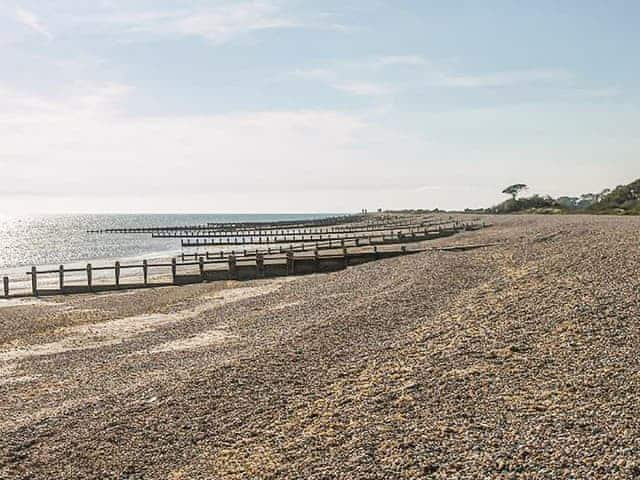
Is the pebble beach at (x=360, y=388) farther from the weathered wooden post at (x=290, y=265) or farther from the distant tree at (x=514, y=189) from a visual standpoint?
the distant tree at (x=514, y=189)

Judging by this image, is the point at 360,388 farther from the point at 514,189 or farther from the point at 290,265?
the point at 514,189

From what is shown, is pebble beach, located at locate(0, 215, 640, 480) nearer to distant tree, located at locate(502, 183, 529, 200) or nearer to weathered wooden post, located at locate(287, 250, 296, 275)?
weathered wooden post, located at locate(287, 250, 296, 275)

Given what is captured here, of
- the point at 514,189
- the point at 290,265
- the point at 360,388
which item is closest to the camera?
the point at 360,388

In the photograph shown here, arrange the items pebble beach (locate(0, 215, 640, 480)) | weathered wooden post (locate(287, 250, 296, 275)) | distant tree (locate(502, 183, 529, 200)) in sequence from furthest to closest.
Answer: distant tree (locate(502, 183, 529, 200)) < weathered wooden post (locate(287, 250, 296, 275)) < pebble beach (locate(0, 215, 640, 480))

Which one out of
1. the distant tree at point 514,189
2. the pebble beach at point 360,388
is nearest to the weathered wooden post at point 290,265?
the pebble beach at point 360,388

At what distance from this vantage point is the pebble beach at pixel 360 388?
7.52 meters

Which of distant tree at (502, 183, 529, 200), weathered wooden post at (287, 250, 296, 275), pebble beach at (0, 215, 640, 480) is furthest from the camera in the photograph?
distant tree at (502, 183, 529, 200)

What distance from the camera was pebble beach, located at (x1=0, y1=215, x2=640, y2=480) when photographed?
7523 mm

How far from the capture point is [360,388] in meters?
10.1

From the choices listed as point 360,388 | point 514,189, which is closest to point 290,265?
point 360,388

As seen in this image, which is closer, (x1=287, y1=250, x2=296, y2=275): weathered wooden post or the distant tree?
(x1=287, y1=250, x2=296, y2=275): weathered wooden post

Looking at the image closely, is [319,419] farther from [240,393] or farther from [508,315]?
[508,315]

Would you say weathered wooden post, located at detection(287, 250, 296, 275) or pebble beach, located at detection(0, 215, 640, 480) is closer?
pebble beach, located at detection(0, 215, 640, 480)

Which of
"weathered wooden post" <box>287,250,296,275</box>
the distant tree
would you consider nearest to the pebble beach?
"weathered wooden post" <box>287,250,296,275</box>
